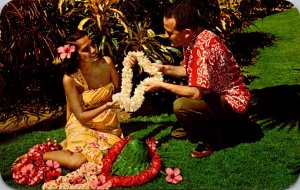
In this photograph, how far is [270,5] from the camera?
5.57 meters

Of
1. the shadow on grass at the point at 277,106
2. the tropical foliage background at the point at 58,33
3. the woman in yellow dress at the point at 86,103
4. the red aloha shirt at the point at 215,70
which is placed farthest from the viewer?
the shadow on grass at the point at 277,106

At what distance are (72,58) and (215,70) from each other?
1.35 metres

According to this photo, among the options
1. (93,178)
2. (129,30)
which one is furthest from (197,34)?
(93,178)

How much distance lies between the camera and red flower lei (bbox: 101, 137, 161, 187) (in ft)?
12.9

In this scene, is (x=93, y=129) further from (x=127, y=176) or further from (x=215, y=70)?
(x=215, y=70)

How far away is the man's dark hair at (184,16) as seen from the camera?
4164mm

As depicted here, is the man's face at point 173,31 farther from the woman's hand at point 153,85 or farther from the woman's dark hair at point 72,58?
the woman's dark hair at point 72,58

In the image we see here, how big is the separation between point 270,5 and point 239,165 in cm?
231

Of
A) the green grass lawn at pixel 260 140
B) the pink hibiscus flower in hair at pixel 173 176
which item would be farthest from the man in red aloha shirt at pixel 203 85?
the pink hibiscus flower in hair at pixel 173 176

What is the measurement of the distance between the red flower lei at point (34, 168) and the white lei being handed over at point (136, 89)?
0.85m

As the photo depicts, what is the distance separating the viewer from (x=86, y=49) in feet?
13.8

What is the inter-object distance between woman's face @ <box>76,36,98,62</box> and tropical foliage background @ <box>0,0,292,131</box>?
0.40m

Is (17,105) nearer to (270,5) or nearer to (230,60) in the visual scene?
(230,60)

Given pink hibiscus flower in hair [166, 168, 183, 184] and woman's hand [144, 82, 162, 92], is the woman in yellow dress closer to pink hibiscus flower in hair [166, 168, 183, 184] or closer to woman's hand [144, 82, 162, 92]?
woman's hand [144, 82, 162, 92]
